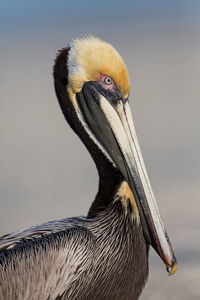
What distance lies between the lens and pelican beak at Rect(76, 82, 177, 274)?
3.04 metres

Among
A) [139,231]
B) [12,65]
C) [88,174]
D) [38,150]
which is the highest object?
[12,65]

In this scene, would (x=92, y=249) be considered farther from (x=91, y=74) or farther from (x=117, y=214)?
(x=91, y=74)

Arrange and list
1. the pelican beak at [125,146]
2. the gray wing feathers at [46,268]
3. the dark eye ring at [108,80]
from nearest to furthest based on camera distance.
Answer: the gray wing feathers at [46,268]
the pelican beak at [125,146]
the dark eye ring at [108,80]

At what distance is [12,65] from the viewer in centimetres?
439

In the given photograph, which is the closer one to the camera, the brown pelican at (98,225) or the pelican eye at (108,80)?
the brown pelican at (98,225)

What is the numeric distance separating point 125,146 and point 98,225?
41 cm

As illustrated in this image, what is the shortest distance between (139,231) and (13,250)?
0.62m

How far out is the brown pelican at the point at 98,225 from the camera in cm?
287

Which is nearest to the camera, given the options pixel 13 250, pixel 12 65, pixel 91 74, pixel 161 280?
pixel 13 250

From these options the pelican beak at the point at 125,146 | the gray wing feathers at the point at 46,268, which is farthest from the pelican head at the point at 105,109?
the gray wing feathers at the point at 46,268

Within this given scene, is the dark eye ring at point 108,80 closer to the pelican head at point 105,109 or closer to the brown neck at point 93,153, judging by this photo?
the pelican head at point 105,109

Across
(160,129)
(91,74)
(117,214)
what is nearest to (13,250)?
(117,214)

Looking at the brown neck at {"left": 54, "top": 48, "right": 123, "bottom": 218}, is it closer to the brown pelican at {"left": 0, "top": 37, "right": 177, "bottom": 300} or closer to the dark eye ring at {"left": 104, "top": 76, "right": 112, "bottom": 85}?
the brown pelican at {"left": 0, "top": 37, "right": 177, "bottom": 300}

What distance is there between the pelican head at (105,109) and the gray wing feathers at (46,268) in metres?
0.37
